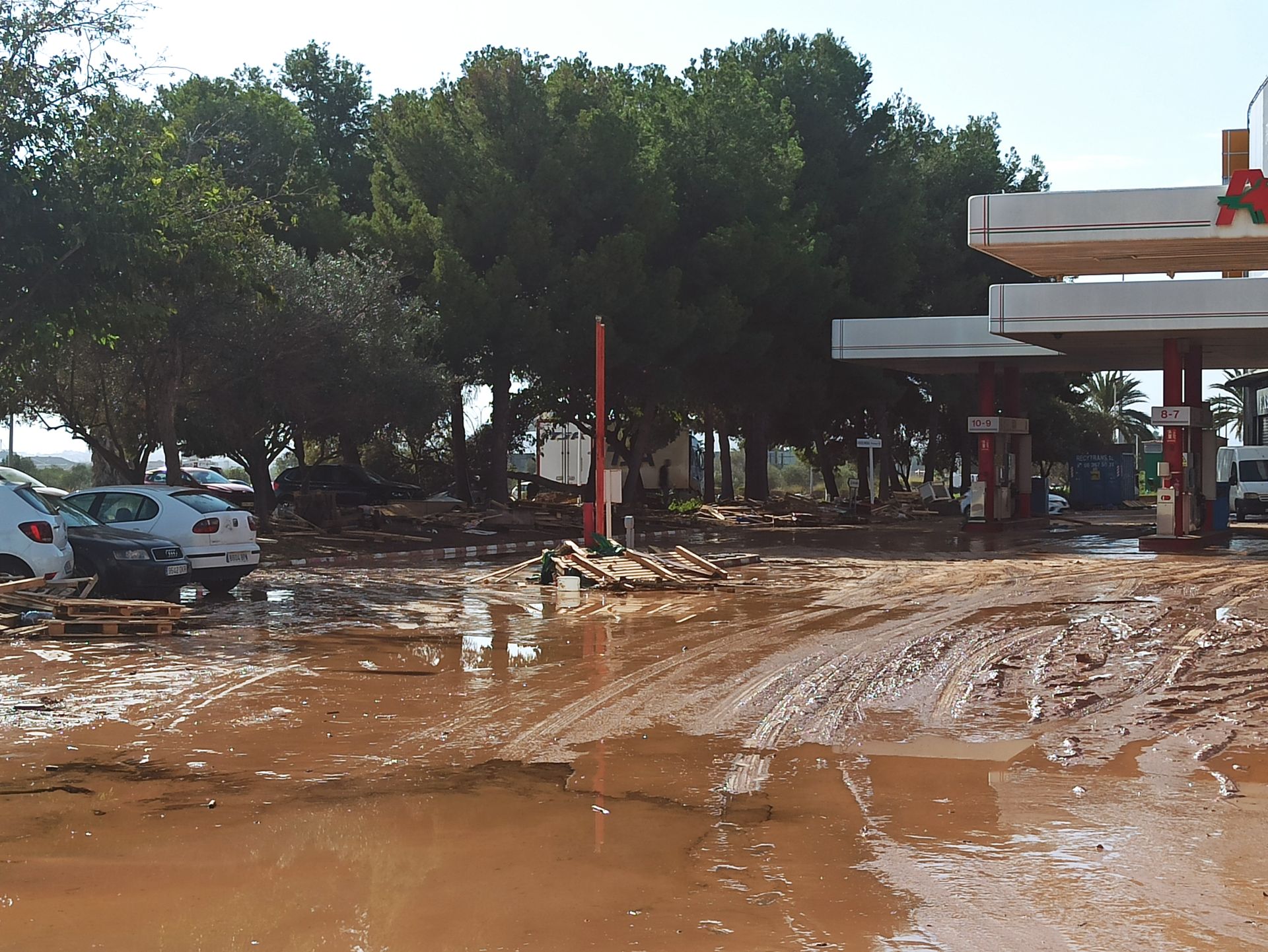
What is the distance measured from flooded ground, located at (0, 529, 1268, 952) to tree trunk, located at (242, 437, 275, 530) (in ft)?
55.0

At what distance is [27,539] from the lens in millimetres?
14094

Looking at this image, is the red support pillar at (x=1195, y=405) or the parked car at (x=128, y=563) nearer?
the parked car at (x=128, y=563)

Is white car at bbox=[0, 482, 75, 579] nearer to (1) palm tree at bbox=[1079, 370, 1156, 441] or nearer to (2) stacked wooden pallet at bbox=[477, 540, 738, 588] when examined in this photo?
(2) stacked wooden pallet at bbox=[477, 540, 738, 588]

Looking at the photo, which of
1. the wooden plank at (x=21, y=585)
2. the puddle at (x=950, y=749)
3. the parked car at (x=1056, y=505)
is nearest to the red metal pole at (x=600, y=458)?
the wooden plank at (x=21, y=585)

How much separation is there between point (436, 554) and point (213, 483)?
21083 mm

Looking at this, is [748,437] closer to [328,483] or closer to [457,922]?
[328,483]

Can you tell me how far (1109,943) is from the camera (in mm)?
4699

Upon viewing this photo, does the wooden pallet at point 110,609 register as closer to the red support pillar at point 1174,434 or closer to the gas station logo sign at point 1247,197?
the gas station logo sign at point 1247,197

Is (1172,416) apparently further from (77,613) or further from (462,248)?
(77,613)

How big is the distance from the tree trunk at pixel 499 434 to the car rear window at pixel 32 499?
1993 cm

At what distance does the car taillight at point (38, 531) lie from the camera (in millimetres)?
14117

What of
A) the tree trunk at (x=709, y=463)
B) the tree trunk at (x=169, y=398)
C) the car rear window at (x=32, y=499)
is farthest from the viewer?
the tree trunk at (x=709, y=463)

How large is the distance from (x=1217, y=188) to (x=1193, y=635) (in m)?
9.31

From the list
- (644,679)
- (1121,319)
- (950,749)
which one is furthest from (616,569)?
(1121,319)
